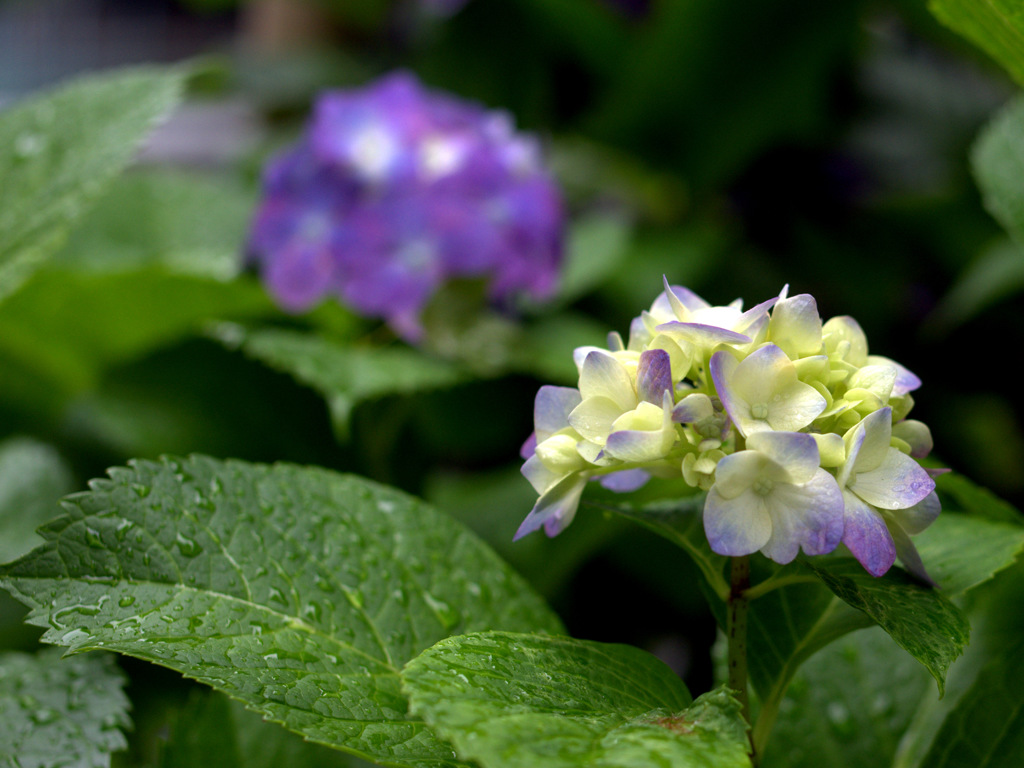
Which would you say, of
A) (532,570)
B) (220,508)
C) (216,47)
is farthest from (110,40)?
(220,508)

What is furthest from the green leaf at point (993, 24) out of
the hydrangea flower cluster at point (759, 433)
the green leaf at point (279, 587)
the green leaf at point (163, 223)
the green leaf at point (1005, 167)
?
the green leaf at point (163, 223)

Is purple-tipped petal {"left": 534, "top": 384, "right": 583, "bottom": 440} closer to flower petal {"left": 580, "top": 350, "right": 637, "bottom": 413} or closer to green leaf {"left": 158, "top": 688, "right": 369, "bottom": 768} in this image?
flower petal {"left": 580, "top": 350, "right": 637, "bottom": 413}

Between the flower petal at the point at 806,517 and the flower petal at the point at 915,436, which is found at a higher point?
the flower petal at the point at 915,436

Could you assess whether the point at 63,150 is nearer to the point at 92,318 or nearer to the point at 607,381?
the point at 92,318

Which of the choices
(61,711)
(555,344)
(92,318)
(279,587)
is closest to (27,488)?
(92,318)

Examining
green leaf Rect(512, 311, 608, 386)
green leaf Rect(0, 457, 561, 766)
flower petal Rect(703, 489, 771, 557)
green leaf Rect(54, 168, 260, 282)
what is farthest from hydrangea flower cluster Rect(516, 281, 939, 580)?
green leaf Rect(54, 168, 260, 282)

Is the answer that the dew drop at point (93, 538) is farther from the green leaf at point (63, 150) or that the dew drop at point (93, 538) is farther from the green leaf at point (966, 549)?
the green leaf at point (966, 549)
